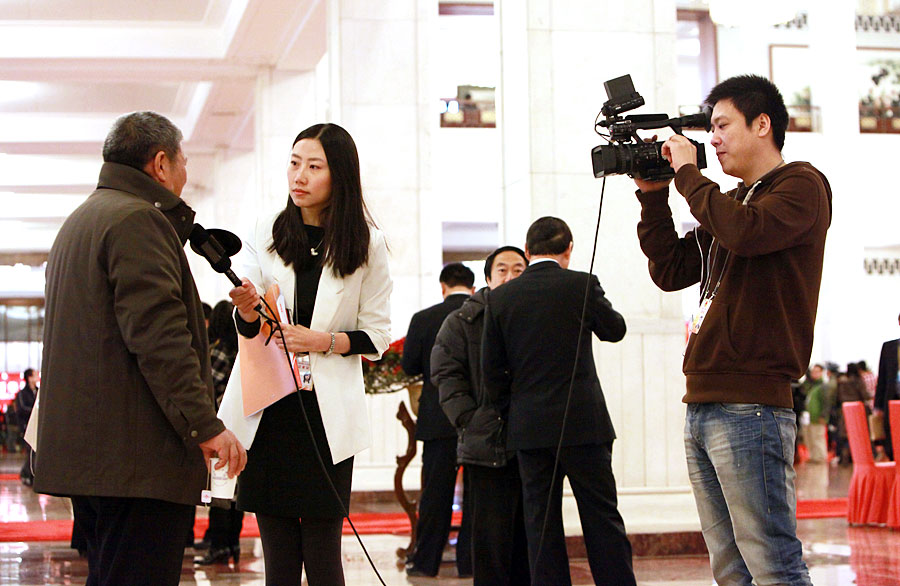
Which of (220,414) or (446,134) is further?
(446,134)

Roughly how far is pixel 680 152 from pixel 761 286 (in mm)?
410

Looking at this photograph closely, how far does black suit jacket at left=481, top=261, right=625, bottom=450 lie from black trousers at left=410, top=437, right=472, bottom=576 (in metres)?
1.56

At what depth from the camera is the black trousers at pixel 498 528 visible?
14.9ft

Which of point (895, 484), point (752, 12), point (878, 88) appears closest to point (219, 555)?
point (895, 484)

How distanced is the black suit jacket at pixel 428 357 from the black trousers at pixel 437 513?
74 mm

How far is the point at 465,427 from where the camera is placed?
15.4 feet

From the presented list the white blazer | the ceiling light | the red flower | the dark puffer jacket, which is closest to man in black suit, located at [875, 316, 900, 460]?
the red flower

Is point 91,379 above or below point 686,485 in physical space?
above

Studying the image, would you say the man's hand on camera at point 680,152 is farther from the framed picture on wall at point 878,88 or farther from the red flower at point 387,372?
the framed picture on wall at point 878,88

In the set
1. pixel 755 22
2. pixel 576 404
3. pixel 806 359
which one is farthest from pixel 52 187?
pixel 806 359

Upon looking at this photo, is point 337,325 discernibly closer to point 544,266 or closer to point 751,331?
point 751,331

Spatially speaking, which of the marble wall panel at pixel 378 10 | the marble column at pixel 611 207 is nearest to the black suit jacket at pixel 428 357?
the marble column at pixel 611 207

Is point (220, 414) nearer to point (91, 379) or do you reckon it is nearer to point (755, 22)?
point (91, 379)

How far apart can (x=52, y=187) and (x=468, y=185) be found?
750 centimetres
